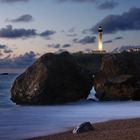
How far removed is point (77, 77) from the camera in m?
26.6

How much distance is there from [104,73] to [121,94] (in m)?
2.91

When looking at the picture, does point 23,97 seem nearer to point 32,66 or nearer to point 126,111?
point 32,66

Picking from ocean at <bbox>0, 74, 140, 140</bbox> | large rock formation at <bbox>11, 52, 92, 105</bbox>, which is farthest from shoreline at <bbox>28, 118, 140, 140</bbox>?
large rock formation at <bbox>11, 52, 92, 105</bbox>

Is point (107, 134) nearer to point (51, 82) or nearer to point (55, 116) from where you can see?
point (55, 116)

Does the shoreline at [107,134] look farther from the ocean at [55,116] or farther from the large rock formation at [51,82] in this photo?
the large rock formation at [51,82]

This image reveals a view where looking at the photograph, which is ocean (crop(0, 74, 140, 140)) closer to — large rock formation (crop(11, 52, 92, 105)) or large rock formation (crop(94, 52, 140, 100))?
large rock formation (crop(11, 52, 92, 105))

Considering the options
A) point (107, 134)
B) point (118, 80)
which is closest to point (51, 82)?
point (118, 80)

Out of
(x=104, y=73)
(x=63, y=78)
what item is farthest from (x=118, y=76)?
(x=63, y=78)

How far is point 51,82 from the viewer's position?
2512 centimetres

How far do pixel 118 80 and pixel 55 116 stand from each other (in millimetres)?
7786

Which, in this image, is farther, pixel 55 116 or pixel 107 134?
pixel 55 116

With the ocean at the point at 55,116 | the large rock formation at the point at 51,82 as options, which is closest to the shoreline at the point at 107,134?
the ocean at the point at 55,116

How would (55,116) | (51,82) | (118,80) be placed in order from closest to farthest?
(55,116) < (51,82) < (118,80)

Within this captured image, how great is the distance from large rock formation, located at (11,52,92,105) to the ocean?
856 millimetres
